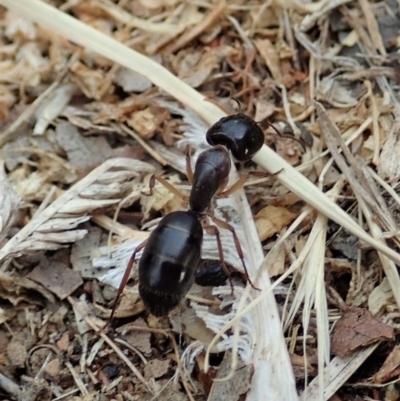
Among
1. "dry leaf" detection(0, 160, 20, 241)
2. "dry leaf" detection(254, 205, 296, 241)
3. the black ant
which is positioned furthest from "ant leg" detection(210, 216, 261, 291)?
"dry leaf" detection(0, 160, 20, 241)

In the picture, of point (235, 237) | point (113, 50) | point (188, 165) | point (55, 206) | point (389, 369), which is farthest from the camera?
point (113, 50)

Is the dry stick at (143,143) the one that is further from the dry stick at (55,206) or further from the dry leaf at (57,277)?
the dry leaf at (57,277)

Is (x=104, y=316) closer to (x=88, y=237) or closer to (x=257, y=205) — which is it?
(x=88, y=237)

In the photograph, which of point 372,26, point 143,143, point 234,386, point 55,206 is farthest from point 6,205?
point 372,26

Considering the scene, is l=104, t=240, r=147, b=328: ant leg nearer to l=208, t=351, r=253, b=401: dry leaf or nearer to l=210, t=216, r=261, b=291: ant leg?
l=210, t=216, r=261, b=291: ant leg

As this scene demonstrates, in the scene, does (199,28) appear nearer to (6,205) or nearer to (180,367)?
(6,205)

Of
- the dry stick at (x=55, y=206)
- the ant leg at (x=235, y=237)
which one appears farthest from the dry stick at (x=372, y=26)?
the dry stick at (x=55, y=206)
